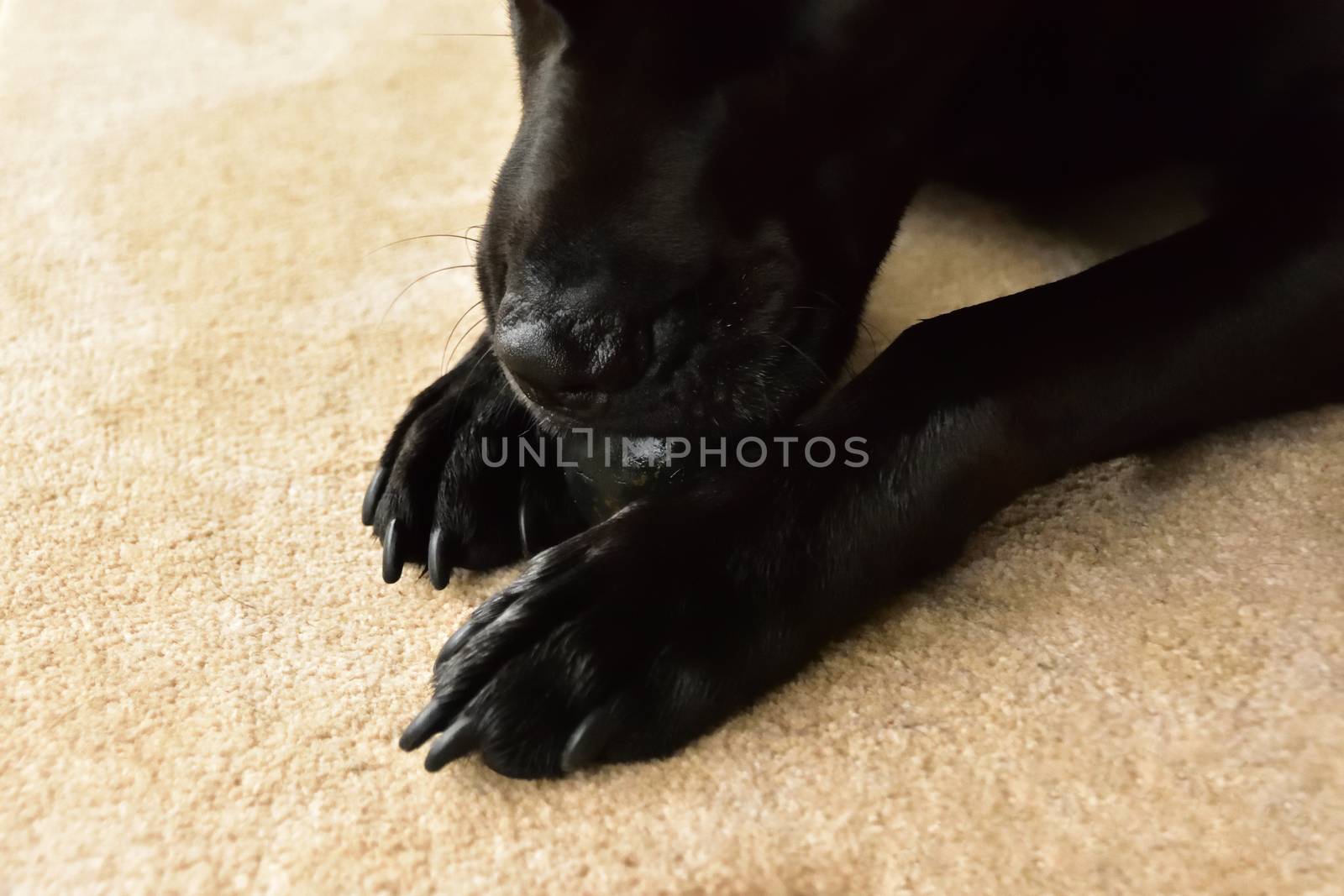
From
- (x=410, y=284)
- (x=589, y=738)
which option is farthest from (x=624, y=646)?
(x=410, y=284)

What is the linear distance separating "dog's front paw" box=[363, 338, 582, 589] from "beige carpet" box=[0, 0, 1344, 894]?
3 cm

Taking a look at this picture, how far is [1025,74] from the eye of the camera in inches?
→ 39.4

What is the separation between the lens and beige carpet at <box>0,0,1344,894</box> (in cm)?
63

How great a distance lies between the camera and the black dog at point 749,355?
2.24 ft

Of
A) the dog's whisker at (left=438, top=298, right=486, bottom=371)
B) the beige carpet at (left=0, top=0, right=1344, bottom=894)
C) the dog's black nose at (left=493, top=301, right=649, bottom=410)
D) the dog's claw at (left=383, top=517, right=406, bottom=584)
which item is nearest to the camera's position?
the beige carpet at (left=0, top=0, right=1344, bottom=894)

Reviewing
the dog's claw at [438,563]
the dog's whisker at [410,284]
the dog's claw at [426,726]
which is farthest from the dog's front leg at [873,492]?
the dog's whisker at [410,284]

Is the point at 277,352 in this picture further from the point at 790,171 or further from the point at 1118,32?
the point at 1118,32

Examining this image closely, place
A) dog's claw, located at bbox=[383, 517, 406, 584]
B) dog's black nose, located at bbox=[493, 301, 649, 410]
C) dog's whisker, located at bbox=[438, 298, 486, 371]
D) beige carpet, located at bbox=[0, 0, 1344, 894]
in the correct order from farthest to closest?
dog's whisker, located at bbox=[438, 298, 486, 371] → dog's claw, located at bbox=[383, 517, 406, 584] → dog's black nose, located at bbox=[493, 301, 649, 410] → beige carpet, located at bbox=[0, 0, 1344, 894]

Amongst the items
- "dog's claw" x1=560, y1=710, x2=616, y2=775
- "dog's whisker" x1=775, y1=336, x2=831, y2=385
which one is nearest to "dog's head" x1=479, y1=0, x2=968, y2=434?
"dog's whisker" x1=775, y1=336, x2=831, y2=385

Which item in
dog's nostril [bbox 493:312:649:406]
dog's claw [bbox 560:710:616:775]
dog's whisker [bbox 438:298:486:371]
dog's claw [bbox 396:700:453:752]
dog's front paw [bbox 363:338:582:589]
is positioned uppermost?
dog's nostril [bbox 493:312:649:406]

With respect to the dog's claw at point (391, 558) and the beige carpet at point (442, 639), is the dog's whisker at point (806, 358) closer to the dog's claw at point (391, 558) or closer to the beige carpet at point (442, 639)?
the beige carpet at point (442, 639)

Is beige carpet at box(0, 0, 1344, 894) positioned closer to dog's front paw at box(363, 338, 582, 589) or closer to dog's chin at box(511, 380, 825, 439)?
dog's front paw at box(363, 338, 582, 589)

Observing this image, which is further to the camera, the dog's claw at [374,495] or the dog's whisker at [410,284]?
the dog's whisker at [410,284]

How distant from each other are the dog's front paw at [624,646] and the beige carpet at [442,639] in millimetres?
24
